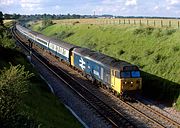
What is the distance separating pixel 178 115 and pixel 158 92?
17.9 ft

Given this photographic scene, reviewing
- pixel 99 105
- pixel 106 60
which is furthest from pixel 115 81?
pixel 106 60

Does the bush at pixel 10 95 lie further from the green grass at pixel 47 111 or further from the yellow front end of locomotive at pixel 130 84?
the yellow front end of locomotive at pixel 130 84

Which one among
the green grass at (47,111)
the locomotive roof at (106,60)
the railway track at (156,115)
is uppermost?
the locomotive roof at (106,60)

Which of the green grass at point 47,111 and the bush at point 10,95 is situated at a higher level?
the bush at point 10,95

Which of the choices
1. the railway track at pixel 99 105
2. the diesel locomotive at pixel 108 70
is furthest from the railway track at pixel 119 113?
the diesel locomotive at pixel 108 70

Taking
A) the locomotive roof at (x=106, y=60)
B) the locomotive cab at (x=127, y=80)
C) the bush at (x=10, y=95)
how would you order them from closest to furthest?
1. the bush at (x=10, y=95)
2. the locomotive cab at (x=127, y=80)
3. the locomotive roof at (x=106, y=60)

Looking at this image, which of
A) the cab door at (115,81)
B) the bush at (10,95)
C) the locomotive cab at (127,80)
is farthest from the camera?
the cab door at (115,81)

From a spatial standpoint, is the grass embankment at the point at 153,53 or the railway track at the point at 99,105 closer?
the railway track at the point at 99,105

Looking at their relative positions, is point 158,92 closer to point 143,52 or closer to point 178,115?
point 178,115

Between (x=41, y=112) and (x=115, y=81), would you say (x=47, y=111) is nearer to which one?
(x=41, y=112)

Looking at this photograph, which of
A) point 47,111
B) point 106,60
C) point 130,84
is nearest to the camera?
point 47,111

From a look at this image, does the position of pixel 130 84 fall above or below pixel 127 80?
below

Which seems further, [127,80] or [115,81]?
[115,81]

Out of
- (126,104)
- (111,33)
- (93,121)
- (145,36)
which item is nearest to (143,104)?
(126,104)
